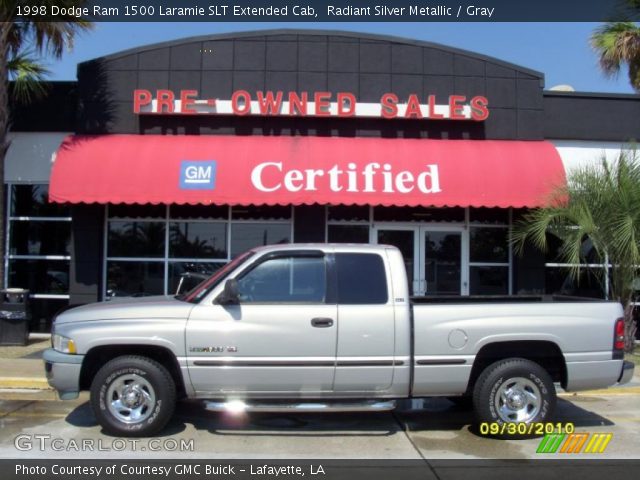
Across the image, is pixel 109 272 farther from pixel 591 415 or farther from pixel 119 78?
pixel 591 415

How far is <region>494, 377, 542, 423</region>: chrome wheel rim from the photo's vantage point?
21.1 feet

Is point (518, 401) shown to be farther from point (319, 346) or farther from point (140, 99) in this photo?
point (140, 99)

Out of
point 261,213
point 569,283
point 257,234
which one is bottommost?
point 569,283

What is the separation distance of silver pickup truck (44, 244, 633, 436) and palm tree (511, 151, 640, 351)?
16.6ft

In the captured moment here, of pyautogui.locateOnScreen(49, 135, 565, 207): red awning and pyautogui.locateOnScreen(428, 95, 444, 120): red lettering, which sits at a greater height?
pyautogui.locateOnScreen(428, 95, 444, 120): red lettering

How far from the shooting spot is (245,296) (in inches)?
249

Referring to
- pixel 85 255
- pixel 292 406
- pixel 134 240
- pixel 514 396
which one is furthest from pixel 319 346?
pixel 85 255

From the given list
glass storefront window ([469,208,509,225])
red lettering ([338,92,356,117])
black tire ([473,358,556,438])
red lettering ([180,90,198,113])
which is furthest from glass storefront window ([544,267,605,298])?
red lettering ([180,90,198,113])

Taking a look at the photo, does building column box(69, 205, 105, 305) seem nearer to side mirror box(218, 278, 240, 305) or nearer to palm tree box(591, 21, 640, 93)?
side mirror box(218, 278, 240, 305)

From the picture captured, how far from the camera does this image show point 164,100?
42.1 feet

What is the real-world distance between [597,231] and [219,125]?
24.5 ft

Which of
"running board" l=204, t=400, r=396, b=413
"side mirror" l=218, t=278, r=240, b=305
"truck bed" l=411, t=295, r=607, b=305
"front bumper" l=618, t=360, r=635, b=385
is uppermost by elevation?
"side mirror" l=218, t=278, r=240, b=305

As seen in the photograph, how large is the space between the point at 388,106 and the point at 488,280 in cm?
420

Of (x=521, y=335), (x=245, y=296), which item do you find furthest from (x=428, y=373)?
(x=245, y=296)
